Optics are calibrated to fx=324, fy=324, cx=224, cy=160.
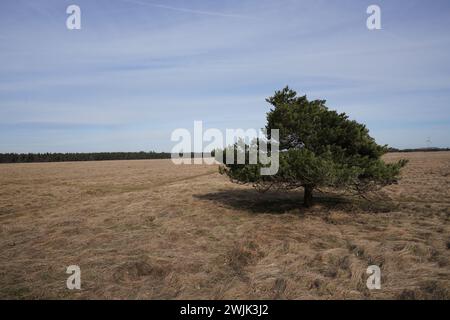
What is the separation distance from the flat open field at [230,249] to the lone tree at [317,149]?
65.5 inches

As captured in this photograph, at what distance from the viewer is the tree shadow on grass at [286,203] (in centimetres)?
1570

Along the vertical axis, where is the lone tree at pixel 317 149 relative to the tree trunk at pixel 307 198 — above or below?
above

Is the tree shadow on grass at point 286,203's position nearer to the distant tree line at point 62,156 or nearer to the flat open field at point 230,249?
the flat open field at point 230,249

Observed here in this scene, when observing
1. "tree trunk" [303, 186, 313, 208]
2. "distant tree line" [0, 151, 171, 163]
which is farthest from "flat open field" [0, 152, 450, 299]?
"distant tree line" [0, 151, 171, 163]

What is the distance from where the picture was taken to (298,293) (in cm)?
692

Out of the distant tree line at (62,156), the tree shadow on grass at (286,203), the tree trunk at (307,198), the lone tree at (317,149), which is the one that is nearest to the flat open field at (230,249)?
the tree shadow on grass at (286,203)

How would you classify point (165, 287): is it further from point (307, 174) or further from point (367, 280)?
point (307, 174)

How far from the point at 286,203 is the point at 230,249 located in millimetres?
8101

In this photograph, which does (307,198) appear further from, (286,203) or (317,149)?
(317,149)

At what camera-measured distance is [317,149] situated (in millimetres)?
14445

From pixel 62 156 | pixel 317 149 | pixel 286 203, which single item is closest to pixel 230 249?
pixel 317 149
